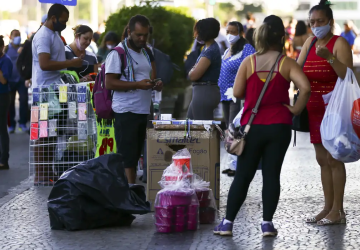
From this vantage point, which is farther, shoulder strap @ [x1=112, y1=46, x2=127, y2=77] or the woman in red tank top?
shoulder strap @ [x1=112, y1=46, x2=127, y2=77]

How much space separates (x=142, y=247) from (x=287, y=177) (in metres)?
3.92

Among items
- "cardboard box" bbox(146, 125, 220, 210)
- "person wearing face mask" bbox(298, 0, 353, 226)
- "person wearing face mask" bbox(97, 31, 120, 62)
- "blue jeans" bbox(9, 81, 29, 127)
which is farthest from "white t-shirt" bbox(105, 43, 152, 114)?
"blue jeans" bbox(9, 81, 29, 127)

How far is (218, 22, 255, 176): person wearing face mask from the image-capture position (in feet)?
28.7

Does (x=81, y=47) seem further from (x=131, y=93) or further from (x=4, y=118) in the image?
(x=131, y=93)

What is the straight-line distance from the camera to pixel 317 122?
6250 millimetres

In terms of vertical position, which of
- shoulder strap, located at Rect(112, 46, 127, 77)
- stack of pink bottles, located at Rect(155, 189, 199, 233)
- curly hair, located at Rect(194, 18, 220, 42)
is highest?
curly hair, located at Rect(194, 18, 220, 42)

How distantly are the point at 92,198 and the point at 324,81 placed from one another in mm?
2202

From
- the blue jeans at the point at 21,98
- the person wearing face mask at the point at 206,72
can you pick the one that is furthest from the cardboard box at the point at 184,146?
the blue jeans at the point at 21,98

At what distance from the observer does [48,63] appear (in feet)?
27.1

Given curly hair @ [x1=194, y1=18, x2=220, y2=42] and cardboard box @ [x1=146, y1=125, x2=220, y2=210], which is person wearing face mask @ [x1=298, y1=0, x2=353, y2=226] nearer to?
cardboard box @ [x1=146, y1=125, x2=220, y2=210]

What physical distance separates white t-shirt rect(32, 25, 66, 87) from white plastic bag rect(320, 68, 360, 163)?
3681 mm

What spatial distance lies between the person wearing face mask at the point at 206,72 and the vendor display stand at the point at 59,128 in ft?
4.23

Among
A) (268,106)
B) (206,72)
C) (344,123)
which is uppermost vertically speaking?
(206,72)

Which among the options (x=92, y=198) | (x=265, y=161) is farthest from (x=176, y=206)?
(x=265, y=161)
